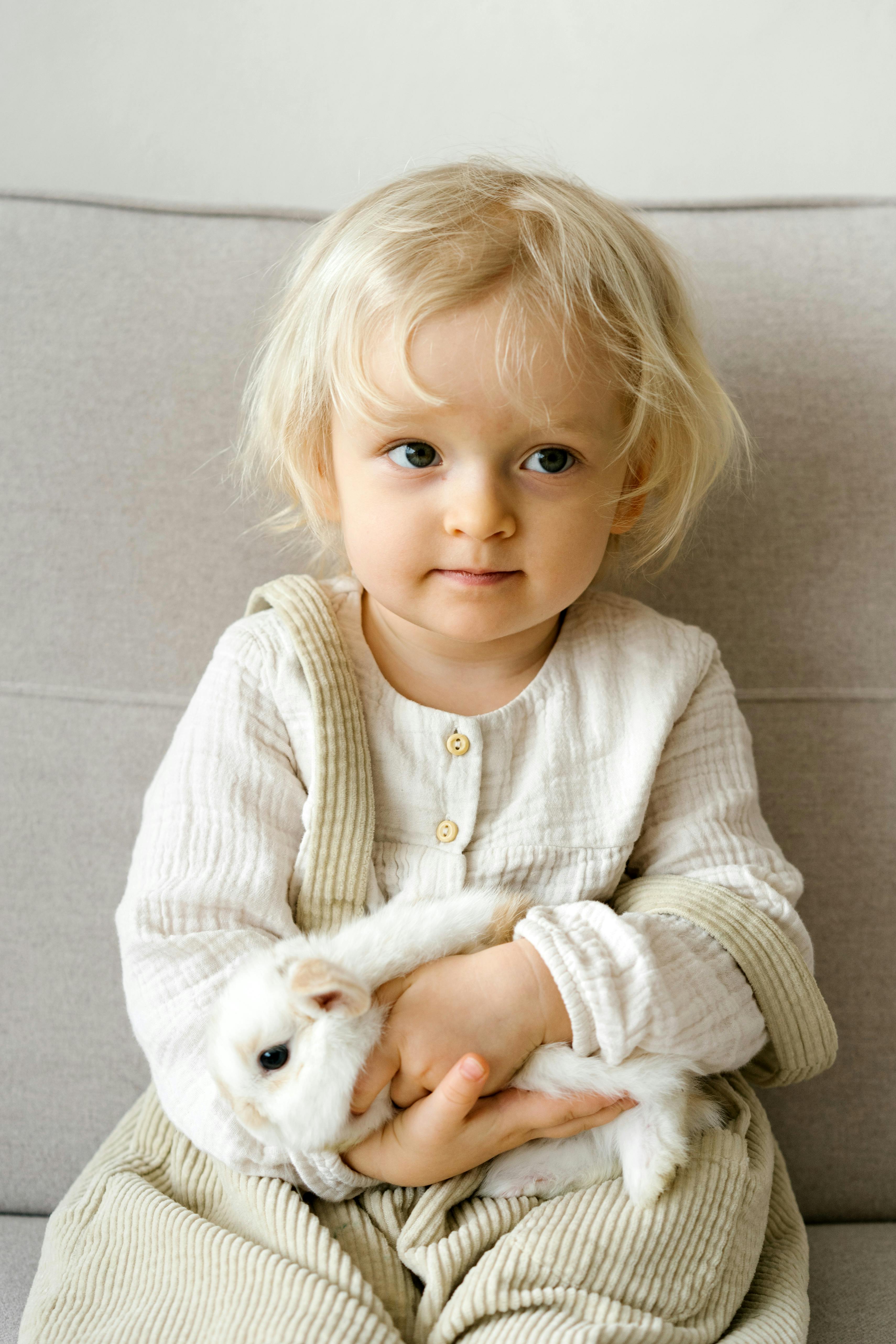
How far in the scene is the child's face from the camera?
746 mm

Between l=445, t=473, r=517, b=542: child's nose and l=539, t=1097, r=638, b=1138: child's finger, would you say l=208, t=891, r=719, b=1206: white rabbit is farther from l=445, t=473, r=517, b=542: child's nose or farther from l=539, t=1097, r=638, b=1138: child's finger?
l=445, t=473, r=517, b=542: child's nose

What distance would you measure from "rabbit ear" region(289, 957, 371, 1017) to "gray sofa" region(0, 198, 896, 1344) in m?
0.42

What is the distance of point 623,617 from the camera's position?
0.96 meters

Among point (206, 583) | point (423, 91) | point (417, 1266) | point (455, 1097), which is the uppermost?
point (423, 91)

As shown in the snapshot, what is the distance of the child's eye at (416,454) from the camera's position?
2.56ft

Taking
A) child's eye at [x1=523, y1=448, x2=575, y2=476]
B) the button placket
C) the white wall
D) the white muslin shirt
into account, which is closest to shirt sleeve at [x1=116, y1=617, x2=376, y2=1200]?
the white muslin shirt

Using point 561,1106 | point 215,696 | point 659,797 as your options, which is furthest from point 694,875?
point 215,696

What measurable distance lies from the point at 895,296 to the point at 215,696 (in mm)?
764

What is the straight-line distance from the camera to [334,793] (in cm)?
83

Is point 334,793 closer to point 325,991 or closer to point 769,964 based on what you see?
point 325,991

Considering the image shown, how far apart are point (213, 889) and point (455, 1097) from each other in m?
0.23

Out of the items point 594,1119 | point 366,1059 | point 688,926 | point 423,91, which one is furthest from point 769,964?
point 423,91

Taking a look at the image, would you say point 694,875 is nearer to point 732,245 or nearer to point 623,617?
point 623,617

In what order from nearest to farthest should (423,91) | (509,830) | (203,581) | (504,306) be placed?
(504,306)
(509,830)
(203,581)
(423,91)
